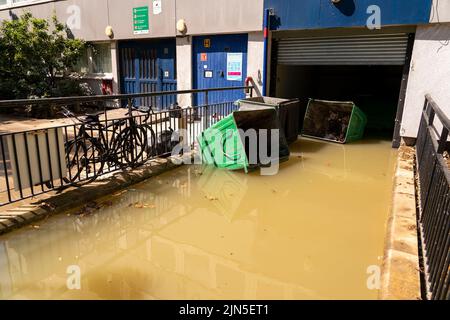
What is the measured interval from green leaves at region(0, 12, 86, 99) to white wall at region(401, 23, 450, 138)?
10402 mm

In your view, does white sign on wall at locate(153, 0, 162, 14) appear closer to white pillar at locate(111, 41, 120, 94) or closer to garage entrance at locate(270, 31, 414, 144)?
white pillar at locate(111, 41, 120, 94)

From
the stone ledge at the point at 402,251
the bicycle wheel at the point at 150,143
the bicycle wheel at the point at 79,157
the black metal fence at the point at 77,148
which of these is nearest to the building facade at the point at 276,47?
the black metal fence at the point at 77,148

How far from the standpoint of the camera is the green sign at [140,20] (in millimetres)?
10008

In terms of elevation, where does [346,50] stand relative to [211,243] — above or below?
above

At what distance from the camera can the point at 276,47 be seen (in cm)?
839

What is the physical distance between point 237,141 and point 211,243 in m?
2.28

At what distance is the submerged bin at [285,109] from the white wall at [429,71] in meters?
2.34

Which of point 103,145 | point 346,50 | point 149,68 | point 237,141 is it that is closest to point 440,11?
point 346,50

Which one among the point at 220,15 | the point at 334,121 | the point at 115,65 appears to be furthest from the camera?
the point at 115,65

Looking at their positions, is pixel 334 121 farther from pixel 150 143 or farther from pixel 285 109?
pixel 150 143

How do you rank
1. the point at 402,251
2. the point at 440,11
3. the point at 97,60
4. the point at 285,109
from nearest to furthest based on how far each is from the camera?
the point at 402,251
the point at 440,11
the point at 285,109
the point at 97,60

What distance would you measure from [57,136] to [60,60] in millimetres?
9315
